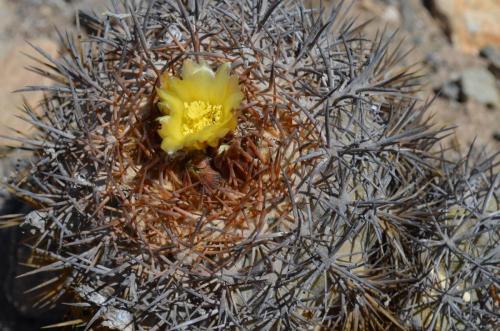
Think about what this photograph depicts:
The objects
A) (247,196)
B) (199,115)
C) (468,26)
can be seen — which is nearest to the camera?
(247,196)

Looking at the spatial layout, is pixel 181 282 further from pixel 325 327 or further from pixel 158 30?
pixel 158 30

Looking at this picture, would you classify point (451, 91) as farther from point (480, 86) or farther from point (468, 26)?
point (468, 26)

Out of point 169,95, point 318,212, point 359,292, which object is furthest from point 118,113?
point 359,292

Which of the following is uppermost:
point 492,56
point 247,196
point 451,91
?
point 492,56

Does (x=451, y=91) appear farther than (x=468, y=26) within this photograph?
No

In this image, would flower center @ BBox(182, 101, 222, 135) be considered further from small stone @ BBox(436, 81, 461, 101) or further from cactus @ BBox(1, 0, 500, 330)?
small stone @ BBox(436, 81, 461, 101)

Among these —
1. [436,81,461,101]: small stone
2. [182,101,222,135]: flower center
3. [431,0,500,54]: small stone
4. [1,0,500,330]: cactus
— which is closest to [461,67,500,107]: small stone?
[436,81,461,101]: small stone

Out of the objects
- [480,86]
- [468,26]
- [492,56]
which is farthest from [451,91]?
[468,26]
